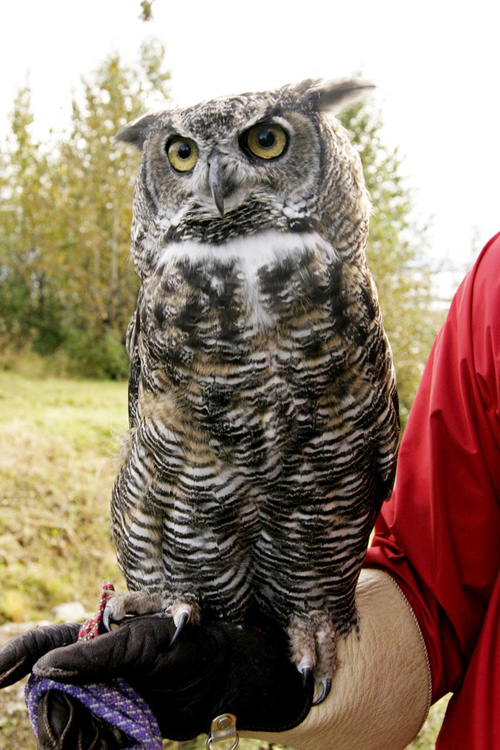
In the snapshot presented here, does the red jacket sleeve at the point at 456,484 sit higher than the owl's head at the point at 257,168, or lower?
lower

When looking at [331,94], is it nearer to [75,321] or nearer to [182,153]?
[182,153]

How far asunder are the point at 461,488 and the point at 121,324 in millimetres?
7734

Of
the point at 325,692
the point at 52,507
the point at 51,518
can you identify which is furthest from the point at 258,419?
the point at 52,507

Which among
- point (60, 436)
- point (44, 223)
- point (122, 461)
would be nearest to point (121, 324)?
point (44, 223)

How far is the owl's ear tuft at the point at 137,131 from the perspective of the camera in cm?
140

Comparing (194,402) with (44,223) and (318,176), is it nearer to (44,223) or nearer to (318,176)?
(318,176)

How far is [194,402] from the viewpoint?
3.95 feet

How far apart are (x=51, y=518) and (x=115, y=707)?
351 centimetres

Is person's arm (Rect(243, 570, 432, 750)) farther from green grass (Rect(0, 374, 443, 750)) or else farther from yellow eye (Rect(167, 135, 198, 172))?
green grass (Rect(0, 374, 443, 750))

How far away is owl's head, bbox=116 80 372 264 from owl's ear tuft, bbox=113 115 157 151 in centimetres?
11

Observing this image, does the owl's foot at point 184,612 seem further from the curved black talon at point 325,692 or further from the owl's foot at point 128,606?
the curved black talon at point 325,692

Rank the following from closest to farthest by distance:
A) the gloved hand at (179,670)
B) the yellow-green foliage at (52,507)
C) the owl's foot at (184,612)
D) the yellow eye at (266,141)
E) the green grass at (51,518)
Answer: the gloved hand at (179,670)
the yellow eye at (266,141)
the owl's foot at (184,612)
the green grass at (51,518)
the yellow-green foliage at (52,507)

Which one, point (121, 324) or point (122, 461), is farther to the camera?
point (121, 324)

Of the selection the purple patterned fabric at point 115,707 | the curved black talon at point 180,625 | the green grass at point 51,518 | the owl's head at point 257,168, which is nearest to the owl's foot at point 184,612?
the curved black talon at point 180,625
